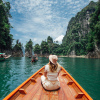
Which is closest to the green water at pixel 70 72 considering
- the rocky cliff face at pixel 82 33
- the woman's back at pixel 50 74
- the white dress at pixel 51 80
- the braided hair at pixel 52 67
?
the white dress at pixel 51 80

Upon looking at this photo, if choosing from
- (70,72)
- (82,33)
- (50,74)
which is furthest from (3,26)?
(82,33)

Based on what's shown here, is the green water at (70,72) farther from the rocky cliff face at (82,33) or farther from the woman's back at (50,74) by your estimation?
the rocky cliff face at (82,33)

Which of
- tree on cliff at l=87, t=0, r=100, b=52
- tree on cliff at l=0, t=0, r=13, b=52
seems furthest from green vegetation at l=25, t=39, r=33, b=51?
tree on cliff at l=87, t=0, r=100, b=52

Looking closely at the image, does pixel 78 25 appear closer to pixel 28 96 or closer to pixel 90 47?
pixel 90 47

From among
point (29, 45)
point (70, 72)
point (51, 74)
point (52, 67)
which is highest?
point (29, 45)

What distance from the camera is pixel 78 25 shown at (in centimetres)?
→ 9131

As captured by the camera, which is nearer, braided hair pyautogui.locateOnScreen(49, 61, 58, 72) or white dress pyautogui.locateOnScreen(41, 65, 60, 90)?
braided hair pyautogui.locateOnScreen(49, 61, 58, 72)

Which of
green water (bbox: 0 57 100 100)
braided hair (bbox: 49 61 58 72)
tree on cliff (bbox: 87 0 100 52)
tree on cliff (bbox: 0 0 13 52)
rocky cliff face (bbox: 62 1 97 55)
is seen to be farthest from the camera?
rocky cliff face (bbox: 62 1 97 55)

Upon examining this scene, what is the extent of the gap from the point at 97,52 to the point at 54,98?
4414 centimetres

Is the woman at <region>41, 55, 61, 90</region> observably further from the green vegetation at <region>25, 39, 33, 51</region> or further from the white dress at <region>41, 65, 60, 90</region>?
the green vegetation at <region>25, 39, 33, 51</region>

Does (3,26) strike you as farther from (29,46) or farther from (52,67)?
(29,46)

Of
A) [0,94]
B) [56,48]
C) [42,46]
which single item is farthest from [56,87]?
[56,48]

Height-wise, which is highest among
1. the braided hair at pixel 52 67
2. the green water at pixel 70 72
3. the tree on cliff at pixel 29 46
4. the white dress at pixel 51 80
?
the tree on cliff at pixel 29 46

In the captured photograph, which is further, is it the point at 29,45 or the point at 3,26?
the point at 29,45
